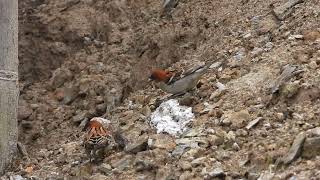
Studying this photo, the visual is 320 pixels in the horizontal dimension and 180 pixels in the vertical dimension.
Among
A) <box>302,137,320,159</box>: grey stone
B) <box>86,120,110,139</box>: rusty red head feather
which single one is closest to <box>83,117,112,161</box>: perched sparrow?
<box>86,120,110,139</box>: rusty red head feather

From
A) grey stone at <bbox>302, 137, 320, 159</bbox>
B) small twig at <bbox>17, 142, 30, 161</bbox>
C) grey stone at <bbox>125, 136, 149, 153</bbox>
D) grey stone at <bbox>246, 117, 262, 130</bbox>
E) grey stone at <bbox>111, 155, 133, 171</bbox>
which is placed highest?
grey stone at <bbox>302, 137, 320, 159</bbox>

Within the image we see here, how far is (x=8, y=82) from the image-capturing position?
6.54 m

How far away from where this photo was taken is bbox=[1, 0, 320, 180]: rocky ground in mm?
4922

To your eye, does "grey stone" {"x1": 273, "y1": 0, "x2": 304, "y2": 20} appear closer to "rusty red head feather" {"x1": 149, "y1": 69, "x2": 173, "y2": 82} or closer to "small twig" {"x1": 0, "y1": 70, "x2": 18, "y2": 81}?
"rusty red head feather" {"x1": 149, "y1": 69, "x2": 173, "y2": 82}

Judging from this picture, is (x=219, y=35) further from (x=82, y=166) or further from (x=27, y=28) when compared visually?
(x=27, y=28)

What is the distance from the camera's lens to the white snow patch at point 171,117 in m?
5.82

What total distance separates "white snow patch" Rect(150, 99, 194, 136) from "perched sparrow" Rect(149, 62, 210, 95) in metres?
→ 0.15

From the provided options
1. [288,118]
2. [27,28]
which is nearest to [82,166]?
[288,118]

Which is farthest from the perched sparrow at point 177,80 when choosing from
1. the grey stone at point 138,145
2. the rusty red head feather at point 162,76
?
the grey stone at point 138,145

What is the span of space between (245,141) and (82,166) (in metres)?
1.86

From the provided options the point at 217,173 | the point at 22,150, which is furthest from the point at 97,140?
the point at 217,173

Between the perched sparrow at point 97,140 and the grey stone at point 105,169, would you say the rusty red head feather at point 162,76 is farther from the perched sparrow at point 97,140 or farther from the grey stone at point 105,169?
the grey stone at point 105,169

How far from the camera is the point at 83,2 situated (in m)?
8.95

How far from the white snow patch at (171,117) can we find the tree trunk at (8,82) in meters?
1.61
